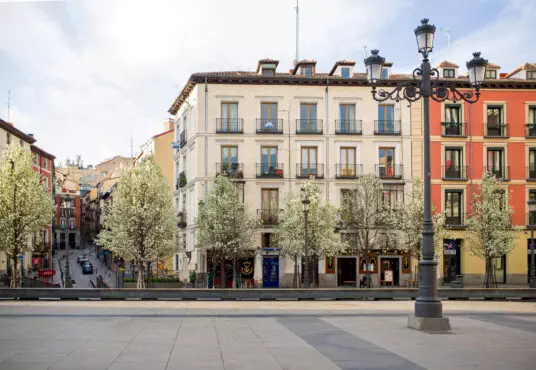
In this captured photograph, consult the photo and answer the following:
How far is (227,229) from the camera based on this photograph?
1656 inches

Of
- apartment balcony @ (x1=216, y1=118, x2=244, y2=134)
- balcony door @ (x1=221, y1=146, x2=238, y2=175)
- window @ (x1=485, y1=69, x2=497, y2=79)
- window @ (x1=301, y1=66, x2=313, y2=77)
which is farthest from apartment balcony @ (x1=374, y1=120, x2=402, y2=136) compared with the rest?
balcony door @ (x1=221, y1=146, x2=238, y2=175)

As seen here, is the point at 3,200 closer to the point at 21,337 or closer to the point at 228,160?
the point at 228,160

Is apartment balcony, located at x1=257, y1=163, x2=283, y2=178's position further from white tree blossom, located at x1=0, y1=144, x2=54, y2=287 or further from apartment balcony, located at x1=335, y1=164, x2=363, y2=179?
white tree blossom, located at x1=0, y1=144, x2=54, y2=287

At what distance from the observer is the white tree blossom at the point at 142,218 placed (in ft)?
136

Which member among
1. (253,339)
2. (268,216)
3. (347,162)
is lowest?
(253,339)

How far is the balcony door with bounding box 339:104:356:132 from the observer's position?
158ft

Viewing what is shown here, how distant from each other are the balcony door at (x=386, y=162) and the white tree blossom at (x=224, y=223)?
415 inches

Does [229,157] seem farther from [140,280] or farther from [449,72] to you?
[449,72]

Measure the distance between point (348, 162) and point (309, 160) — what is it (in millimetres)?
2776

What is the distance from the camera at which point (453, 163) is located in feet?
160

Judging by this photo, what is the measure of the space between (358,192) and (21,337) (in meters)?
32.4

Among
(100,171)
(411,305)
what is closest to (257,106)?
(411,305)

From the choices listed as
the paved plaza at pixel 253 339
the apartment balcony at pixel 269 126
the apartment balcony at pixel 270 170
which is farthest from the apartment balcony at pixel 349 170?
the paved plaza at pixel 253 339

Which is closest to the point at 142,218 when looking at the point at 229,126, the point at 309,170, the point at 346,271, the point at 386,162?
the point at 229,126
